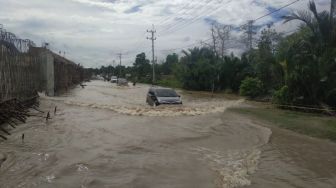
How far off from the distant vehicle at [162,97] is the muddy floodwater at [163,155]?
18.4 feet

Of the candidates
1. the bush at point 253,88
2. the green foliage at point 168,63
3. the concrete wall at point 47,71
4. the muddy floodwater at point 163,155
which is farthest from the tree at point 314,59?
the green foliage at point 168,63

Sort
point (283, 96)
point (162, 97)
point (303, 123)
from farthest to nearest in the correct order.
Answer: point (162, 97) → point (283, 96) → point (303, 123)

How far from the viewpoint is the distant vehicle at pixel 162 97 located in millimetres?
26413

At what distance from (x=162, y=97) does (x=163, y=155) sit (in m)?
14.5

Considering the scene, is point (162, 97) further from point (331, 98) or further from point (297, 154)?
point (297, 154)

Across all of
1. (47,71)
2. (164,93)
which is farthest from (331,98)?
(47,71)

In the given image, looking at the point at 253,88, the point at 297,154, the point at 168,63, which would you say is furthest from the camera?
the point at 168,63

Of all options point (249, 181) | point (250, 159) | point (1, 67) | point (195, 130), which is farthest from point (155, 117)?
point (249, 181)

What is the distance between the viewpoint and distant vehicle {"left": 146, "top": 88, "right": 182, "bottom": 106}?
26.4 m

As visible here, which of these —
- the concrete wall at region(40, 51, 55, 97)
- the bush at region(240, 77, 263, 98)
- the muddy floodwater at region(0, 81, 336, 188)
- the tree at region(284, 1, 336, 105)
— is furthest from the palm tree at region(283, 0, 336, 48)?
the concrete wall at region(40, 51, 55, 97)

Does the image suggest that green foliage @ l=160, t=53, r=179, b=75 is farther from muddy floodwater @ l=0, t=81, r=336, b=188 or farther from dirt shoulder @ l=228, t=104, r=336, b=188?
muddy floodwater @ l=0, t=81, r=336, b=188

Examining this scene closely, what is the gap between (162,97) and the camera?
26969 mm

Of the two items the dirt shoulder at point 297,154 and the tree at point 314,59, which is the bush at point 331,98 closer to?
the tree at point 314,59

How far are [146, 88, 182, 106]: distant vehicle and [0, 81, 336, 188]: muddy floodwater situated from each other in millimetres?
5605
